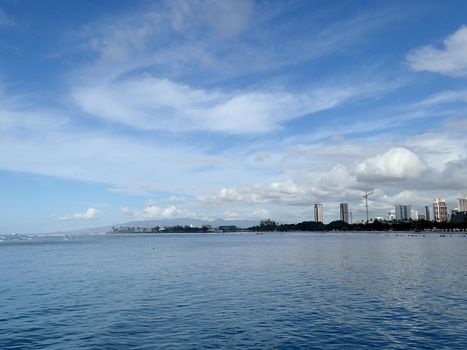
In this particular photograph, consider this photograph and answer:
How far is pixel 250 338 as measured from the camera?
31.9 m

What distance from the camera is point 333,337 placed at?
3238cm

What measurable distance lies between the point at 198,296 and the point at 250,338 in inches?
760

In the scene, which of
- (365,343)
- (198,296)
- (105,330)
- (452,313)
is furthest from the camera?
(198,296)

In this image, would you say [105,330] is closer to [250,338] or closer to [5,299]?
[250,338]

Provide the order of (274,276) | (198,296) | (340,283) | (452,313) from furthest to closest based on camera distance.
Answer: (274,276), (340,283), (198,296), (452,313)

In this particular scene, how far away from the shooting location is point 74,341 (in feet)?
105

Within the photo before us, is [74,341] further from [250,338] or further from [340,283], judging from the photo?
[340,283]

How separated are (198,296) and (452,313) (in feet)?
87.2

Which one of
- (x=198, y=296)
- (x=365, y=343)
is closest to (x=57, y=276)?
(x=198, y=296)

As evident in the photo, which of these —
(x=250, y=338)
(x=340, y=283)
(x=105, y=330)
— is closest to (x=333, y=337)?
(x=250, y=338)

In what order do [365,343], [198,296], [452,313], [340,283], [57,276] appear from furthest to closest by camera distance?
[57,276], [340,283], [198,296], [452,313], [365,343]

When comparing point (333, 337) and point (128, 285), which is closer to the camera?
point (333, 337)

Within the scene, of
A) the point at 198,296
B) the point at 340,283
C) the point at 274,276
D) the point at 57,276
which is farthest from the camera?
the point at 57,276

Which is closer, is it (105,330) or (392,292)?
(105,330)
